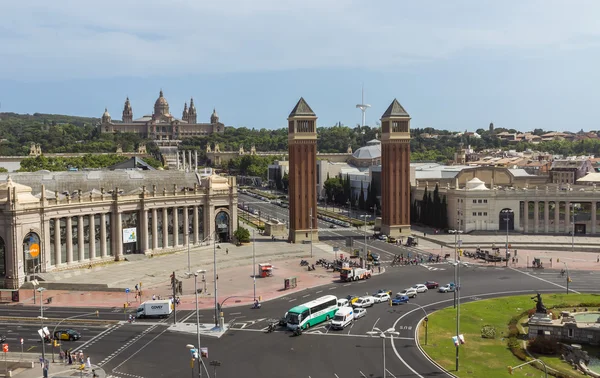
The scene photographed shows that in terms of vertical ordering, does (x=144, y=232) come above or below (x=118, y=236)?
above

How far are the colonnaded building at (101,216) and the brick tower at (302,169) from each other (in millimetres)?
12787

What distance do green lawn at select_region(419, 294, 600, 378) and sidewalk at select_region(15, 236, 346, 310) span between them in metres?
23.0

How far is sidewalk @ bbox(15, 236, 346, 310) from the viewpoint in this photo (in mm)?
79000

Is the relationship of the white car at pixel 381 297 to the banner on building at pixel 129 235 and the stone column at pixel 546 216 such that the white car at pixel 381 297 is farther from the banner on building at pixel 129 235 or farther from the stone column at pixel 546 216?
the stone column at pixel 546 216

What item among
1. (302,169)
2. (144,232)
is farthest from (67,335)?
(302,169)

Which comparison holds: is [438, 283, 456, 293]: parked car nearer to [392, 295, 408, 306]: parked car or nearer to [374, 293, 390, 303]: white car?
[392, 295, 408, 306]: parked car

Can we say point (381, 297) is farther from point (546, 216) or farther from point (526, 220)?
point (546, 216)

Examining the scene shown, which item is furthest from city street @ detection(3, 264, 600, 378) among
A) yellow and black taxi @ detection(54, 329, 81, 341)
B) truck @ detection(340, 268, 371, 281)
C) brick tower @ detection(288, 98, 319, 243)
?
brick tower @ detection(288, 98, 319, 243)

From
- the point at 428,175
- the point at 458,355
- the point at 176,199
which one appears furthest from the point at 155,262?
the point at 428,175

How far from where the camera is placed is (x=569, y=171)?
191500 millimetres

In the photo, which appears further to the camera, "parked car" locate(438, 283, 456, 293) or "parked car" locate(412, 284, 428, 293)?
"parked car" locate(438, 283, 456, 293)

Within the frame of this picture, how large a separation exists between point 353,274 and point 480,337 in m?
28.3

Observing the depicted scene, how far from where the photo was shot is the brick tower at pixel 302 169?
12306 centimetres

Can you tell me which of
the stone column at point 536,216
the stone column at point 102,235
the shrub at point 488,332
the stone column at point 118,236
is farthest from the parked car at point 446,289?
the stone column at point 536,216
